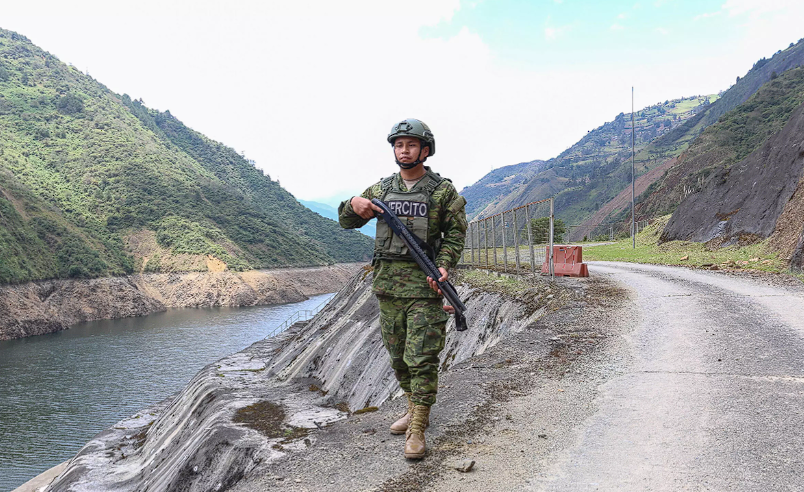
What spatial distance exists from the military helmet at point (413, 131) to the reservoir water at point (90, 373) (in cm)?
3314

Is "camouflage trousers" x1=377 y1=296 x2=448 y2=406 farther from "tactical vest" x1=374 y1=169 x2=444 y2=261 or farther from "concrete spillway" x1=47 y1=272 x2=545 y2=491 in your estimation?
"concrete spillway" x1=47 y1=272 x2=545 y2=491

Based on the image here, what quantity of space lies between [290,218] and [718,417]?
17688 cm

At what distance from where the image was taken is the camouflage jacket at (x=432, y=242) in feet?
14.6

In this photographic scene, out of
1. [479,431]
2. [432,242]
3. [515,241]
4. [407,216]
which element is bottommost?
[479,431]

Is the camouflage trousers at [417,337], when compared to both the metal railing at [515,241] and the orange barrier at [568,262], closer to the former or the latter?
the metal railing at [515,241]

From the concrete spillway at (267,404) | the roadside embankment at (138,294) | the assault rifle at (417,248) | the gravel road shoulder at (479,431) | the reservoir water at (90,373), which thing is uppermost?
the assault rifle at (417,248)

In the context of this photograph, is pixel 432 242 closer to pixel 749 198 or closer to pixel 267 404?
pixel 267 404

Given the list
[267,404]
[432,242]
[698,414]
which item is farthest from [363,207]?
[267,404]

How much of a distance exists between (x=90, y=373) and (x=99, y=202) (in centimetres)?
6960

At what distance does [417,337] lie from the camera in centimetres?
433

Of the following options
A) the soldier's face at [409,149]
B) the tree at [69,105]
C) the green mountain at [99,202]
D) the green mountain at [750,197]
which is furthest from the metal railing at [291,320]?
the tree at [69,105]

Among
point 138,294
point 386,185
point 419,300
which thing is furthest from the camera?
point 138,294

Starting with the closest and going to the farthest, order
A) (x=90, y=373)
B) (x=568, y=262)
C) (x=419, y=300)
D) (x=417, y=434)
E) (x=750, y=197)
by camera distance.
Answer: (x=417, y=434)
(x=419, y=300)
(x=568, y=262)
(x=750, y=197)
(x=90, y=373)

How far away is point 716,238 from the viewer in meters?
26.8
